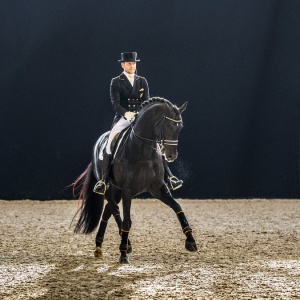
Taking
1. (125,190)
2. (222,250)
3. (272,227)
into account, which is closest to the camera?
(125,190)

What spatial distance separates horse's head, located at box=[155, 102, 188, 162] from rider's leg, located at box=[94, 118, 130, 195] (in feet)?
2.24

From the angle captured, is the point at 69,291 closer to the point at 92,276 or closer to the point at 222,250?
the point at 92,276

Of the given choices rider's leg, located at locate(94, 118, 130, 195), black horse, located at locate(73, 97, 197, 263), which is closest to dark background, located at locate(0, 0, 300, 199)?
rider's leg, located at locate(94, 118, 130, 195)

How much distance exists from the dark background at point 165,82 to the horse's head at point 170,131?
480 centimetres

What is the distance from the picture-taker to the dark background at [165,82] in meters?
8.98

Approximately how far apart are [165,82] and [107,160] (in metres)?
4.39

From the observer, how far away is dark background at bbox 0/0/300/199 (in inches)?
354

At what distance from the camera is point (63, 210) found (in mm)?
8273

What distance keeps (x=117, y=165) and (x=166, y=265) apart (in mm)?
807

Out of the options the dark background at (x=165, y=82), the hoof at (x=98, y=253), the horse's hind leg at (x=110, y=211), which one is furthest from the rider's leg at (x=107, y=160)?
the dark background at (x=165, y=82)

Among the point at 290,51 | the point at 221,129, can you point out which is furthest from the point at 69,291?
the point at 290,51

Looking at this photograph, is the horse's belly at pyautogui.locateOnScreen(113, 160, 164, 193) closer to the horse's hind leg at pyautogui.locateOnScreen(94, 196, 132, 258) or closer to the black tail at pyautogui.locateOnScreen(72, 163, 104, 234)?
the horse's hind leg at pyautogui.locateOnScreen(94, 196, 132, 258)

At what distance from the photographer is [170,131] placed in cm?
417

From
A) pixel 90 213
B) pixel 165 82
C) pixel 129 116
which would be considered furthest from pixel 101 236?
pixel 165 82
